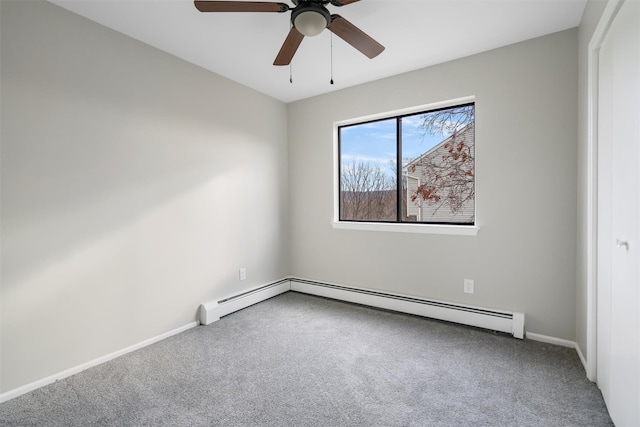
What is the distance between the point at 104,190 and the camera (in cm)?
223

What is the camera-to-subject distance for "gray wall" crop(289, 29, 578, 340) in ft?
7.66

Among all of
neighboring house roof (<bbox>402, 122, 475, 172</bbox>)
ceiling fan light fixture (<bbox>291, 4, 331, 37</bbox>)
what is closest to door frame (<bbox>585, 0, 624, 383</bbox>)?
neighboring house roof (<bbox>402, 122, 475, 172</bbox>)

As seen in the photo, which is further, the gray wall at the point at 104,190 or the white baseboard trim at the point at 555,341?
the white baseboard trim at the point at 555,341

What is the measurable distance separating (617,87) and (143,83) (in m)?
3.02

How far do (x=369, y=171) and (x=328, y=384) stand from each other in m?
2.30

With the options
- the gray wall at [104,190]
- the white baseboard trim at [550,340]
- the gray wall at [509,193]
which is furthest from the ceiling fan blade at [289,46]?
the white baseboard trim at [550,340]

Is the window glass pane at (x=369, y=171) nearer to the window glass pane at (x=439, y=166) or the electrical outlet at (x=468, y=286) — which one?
the window glass pane at (x=439, y=166)

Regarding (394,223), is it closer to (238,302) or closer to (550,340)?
(550,340)

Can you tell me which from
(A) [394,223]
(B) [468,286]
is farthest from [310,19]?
(B) [468,286]

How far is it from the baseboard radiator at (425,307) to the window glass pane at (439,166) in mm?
799

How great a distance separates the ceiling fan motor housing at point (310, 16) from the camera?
5.35ft

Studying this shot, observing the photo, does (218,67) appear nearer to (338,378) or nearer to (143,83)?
(143,83)

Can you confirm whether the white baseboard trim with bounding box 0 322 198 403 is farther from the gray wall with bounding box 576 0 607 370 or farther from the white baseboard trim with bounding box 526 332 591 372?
the gray wall with bounding box 576 0 607 370

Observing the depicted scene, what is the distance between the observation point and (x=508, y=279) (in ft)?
8.52
